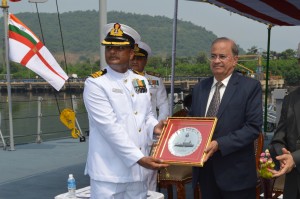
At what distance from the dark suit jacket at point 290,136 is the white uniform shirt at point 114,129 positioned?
670mm

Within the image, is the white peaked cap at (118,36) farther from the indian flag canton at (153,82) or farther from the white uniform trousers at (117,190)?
the indian flag canton at (153,82)

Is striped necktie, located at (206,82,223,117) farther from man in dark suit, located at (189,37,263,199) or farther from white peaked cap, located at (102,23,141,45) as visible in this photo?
white peaked cap, located at (102,23,141,45)

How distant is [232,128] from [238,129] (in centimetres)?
3

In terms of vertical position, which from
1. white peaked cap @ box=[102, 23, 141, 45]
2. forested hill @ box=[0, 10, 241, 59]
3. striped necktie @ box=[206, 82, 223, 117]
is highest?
forested hill @ box=[0, 10, 241, 59]

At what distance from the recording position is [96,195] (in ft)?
8.31

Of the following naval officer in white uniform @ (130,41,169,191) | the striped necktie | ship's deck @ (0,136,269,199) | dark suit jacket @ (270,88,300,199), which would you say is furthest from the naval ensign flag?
dark suit jacket @ (270,88,300,199)

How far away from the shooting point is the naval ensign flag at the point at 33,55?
7.94 meters

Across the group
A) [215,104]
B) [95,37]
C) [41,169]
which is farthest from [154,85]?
[95,37]

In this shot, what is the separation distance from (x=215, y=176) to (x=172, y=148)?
0.31m

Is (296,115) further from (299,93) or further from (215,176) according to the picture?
(215,176)

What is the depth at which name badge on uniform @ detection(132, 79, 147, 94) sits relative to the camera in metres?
2.61

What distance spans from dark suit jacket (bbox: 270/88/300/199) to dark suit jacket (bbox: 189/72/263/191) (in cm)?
44

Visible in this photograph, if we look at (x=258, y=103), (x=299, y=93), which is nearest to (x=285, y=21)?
(x=258, y=103)

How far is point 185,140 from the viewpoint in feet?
8.45
